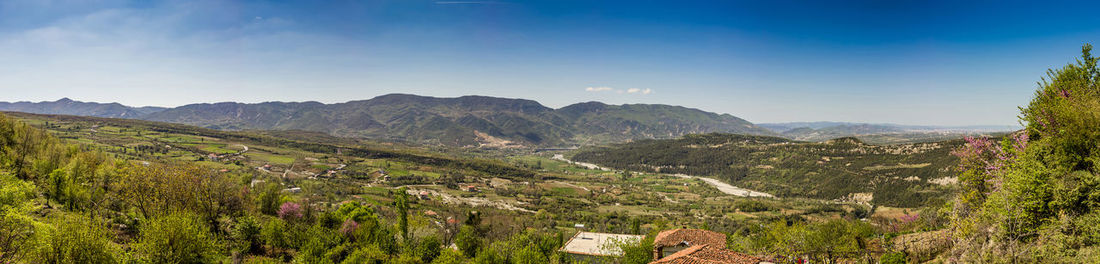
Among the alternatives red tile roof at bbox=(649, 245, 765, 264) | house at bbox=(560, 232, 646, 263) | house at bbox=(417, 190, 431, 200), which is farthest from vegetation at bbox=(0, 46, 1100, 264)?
house at bbox=(417, 190, 431, 200)

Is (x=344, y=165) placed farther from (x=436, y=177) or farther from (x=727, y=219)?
(x=727, y=219)

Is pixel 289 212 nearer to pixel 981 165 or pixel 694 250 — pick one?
pixel 694 250

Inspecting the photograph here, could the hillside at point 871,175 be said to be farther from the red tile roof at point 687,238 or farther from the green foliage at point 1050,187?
the green foliage at point 1050,187

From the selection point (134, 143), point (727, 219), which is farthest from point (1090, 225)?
point (134, 143)

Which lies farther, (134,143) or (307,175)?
(134,143)

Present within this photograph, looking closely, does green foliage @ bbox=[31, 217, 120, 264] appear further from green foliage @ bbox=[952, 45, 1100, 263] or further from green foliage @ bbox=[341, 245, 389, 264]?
green foliage @ bbox=[952, 45, 1100, 263]

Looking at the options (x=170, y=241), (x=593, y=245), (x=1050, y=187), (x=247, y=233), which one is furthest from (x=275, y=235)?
Answer: (x=1050, y=187)

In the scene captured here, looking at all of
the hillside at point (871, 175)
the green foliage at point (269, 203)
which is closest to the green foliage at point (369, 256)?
the green foliage at point (269, 203)
